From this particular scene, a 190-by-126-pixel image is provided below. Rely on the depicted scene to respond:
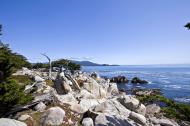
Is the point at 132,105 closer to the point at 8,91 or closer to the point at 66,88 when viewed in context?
the point at 66,88

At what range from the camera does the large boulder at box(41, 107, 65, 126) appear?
52.0ft

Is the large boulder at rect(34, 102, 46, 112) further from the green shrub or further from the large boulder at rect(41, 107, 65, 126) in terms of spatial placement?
the green shrub

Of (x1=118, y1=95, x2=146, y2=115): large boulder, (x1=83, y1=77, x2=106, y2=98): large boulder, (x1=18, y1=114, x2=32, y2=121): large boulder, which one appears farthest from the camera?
(x1=83, y1=77, x2=106, y2=98): large boulder

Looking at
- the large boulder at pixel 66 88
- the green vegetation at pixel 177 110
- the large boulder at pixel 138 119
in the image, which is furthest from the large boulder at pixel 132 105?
the large boulder at pixel 66 88

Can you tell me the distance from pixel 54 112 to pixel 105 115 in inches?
139

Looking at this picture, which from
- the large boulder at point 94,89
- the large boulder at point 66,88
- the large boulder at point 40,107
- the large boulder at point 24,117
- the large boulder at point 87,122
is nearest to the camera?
the large boulder at point 24,117

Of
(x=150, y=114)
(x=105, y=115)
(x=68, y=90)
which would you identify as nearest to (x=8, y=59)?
(x=105, y=115)

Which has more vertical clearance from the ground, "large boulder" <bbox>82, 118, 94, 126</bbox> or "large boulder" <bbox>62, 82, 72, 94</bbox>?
"large boulder" <bbox>62, 82, 72, 94</bbox>

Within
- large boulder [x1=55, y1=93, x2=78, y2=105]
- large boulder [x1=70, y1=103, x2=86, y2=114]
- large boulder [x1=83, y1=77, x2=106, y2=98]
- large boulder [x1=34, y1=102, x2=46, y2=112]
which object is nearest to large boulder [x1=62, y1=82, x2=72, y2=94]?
large boulder [x1=83, y1=77, x2=106, y2=98]

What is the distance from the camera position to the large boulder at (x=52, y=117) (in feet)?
52.0

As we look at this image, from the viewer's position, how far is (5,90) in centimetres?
1496

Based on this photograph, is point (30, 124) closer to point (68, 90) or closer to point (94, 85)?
point (68, 90)

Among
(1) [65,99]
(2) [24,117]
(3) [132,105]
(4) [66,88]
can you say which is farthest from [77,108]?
(4) [66,88]

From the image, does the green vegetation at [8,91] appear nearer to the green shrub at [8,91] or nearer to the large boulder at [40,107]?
the green shrub at [8,91]
